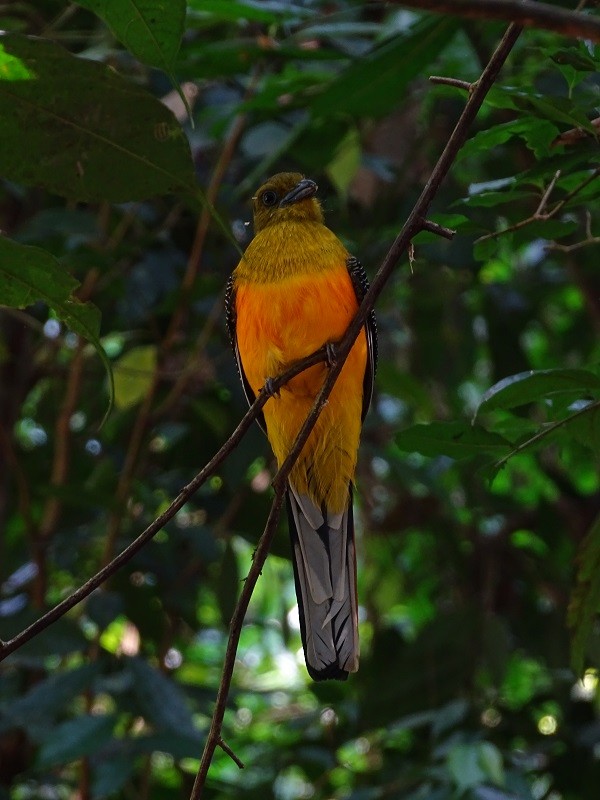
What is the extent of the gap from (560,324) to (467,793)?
3.27 meters

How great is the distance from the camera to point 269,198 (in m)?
3.30

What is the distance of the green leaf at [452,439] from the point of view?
2084 mm

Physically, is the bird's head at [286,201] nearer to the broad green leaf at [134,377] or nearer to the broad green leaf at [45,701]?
the broad green leaf at [134,377]

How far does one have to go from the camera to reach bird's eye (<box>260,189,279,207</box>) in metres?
3.28

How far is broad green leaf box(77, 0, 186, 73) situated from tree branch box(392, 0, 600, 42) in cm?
86

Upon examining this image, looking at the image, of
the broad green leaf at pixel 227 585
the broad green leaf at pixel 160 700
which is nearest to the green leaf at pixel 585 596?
the broad green leaf at pixel 160 700

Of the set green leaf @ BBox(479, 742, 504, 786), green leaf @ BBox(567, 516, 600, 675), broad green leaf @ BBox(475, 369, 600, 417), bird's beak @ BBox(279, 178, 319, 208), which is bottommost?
green leaf @ BBox(479, 742, 504, 786)

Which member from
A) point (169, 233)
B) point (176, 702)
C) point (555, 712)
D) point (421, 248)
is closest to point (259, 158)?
point (169, 233)

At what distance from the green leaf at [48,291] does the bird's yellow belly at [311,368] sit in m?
0.97

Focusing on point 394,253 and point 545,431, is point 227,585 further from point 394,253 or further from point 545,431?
point 394,253

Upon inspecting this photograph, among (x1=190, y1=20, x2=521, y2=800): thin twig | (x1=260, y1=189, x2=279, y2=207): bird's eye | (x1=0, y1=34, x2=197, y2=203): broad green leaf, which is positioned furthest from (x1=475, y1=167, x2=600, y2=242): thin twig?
(x1=260, y1=189, x2=279, y2=207): bird's eye

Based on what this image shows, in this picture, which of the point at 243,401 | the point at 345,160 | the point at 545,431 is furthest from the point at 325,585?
the point at 345,160

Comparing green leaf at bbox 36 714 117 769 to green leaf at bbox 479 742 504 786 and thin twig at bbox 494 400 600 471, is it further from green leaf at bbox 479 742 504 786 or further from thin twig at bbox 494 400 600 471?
thin twig at bbox 494 400 600 471

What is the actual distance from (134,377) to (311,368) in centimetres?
124
